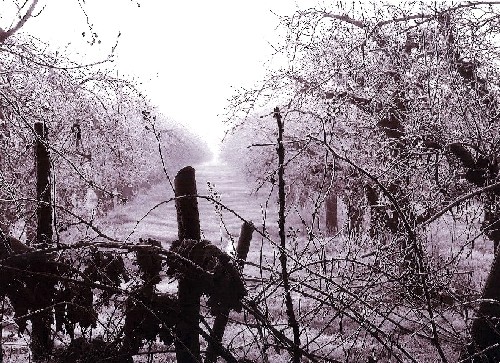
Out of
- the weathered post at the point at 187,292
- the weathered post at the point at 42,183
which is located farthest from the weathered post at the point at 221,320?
the weathered post at the point at 42,183

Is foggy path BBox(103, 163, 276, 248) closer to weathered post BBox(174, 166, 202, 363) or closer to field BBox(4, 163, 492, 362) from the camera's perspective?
field BBox(4, 163, 492, 362)

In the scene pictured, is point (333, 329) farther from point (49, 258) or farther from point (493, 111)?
point (49, 258)

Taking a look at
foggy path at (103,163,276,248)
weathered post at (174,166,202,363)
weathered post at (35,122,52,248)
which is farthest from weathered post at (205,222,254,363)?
foggy path at (103,163,276,248)

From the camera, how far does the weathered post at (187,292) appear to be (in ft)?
6.95

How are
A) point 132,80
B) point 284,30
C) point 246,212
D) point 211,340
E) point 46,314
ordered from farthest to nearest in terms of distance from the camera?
point 246,212, point 284,30, point 132,80, point 46,314, point 211,340

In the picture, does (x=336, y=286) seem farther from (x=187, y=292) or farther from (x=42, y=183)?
(x=42, y=183)

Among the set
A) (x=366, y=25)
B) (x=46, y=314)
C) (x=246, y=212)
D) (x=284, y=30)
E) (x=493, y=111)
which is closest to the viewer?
(x=46, y=314)

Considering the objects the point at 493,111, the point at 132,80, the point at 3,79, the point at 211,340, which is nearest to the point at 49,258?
the point at 211,340

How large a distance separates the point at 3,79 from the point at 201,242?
4.14m

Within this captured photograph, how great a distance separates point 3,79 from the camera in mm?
5363

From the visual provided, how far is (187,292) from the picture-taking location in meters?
2.19

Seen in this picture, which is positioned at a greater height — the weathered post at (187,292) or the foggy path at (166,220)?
the weathered post at (187,292)

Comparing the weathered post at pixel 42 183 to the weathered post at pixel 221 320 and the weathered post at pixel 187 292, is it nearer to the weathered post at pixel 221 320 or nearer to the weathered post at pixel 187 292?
the weathered post at pixel 221 320

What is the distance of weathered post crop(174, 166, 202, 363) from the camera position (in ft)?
6.95
